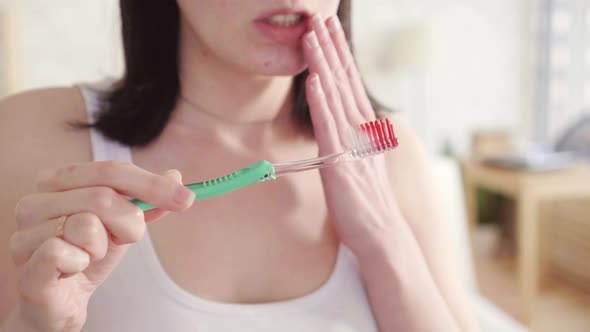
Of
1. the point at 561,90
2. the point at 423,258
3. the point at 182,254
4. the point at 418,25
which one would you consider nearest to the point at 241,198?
the point at 182,254

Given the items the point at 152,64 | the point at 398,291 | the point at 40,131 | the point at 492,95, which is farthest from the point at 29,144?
the point at 492,95

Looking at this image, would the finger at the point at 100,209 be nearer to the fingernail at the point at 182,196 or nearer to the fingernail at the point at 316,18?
the fingernail at the point at 182,196

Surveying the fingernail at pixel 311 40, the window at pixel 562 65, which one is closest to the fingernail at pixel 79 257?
the fingernail at pixel 311 40

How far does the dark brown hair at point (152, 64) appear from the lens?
27.8 inches

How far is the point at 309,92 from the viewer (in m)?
0.63

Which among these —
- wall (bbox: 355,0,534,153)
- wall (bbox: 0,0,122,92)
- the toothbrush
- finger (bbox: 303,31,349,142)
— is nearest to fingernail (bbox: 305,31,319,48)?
finger (bbox: 303,31,349,142)

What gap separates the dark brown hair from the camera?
0.71 metres

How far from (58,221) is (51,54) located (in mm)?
2563

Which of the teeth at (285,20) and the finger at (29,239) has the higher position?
the teeth at (285,20)

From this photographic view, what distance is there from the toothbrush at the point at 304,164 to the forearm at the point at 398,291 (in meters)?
0.13

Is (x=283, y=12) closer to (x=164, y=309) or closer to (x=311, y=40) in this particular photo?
(x=311, y=40)

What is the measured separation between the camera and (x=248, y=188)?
0.68 meters

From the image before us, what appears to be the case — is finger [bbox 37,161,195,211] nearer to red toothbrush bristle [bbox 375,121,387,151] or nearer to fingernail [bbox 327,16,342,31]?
red toothbrush bristle [bbox 375,121,387,151]

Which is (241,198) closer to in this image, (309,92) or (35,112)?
(309,92)
